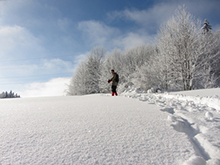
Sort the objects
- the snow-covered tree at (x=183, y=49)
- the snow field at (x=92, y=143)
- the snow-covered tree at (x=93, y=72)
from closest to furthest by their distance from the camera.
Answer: the snow field at (x=92, y=143) → the snow-covered tree at (x=183, y=49) → the snow-covered tree at (x=93, y=72)

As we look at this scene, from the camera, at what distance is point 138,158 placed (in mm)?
1025

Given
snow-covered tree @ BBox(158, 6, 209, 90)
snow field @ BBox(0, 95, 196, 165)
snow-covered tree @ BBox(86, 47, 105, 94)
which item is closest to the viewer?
snow field @ BBox(0, 95, 196, 165)

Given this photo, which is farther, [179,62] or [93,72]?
[93,72]

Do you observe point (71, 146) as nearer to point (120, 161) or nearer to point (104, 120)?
point (120, 161)

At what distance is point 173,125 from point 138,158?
0.89m

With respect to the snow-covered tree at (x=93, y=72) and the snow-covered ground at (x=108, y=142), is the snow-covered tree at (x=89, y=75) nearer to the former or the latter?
the snow-covered tree at (x=93, y=72)

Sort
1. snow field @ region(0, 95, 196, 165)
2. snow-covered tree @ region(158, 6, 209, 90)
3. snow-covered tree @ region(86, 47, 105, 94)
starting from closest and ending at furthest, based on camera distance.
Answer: snow field @ region(0, 95, 196, 165) → snow-covered tree @ region(158, 6, 209, 90) → snow-covered tree @ region(86, 47, 105, 94)

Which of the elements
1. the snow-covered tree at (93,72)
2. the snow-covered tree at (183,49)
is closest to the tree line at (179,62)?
the snow-covered tree at (183,49)

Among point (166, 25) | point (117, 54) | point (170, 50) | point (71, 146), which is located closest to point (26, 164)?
point (71, 146)

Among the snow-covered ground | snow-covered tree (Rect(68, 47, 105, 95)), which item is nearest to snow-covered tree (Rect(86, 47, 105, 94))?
snow-covered tree (Rect(68, 47, 105, 95))

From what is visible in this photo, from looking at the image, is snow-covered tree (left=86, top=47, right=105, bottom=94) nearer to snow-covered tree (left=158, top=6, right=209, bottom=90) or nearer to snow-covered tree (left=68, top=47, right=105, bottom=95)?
snow-covered tree (left=68, top=47, right=105, bottom=95)

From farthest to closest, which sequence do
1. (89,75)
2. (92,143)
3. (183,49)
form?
(89,75) → (183,49) → (92,143)

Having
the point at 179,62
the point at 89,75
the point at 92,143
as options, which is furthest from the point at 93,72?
the point at 92,143

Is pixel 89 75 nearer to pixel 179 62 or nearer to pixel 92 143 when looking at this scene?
pixel 179 62
